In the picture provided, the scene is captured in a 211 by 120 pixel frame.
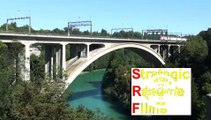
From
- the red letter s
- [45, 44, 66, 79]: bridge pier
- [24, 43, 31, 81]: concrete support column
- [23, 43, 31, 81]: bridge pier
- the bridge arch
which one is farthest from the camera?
the bridge arch

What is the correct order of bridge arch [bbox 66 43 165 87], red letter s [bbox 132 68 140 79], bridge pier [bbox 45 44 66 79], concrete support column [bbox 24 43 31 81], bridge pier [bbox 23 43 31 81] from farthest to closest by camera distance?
bridge arch [bbox 66 43 165 87]
bridge pier [bbox 45 44 66 79]
bridge pier [bbox 23 43 31 81]
concrete support column [bbox 24 43 31 81]
red letter s [bbox 132 68 140 79]

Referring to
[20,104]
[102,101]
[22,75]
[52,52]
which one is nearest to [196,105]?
[52,52]

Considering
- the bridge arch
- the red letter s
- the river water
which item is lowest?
the river water

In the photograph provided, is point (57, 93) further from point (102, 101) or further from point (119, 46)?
point (102, 101)

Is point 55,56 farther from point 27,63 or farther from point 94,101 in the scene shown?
point 94,101

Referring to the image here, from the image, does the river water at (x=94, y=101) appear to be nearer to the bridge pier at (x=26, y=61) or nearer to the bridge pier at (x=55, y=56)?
the bridge pier at (x=55, y=56)

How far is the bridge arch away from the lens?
92.8 feet

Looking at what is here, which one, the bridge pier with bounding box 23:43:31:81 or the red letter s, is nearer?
the red letter s

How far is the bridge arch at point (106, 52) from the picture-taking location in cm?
2830

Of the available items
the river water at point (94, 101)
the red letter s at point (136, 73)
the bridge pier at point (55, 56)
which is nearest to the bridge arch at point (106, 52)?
the bridge pier at point (55, 56)

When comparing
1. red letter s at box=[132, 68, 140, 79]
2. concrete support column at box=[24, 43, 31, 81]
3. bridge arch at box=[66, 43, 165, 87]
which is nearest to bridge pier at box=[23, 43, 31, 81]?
concrete support column at box=[24, 43, 31, 81]

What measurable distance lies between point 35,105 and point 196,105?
14213 millimetres

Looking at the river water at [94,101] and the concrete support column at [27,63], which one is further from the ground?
the concrete support column at [27,63]

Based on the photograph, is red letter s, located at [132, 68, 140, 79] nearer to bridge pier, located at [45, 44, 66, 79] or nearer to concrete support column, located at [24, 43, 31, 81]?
concrete support column, located at [24, 43, 31, 81]
